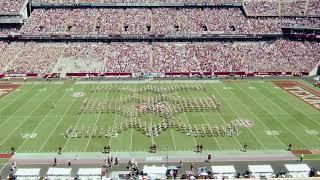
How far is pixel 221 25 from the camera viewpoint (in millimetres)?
84562

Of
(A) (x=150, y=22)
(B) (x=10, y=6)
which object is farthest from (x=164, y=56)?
(B) (x=10, y=6)

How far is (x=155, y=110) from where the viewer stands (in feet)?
157

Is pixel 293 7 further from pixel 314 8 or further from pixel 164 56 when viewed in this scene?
pixel 164 56

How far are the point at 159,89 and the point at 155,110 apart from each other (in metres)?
11.3

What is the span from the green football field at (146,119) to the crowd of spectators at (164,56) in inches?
435

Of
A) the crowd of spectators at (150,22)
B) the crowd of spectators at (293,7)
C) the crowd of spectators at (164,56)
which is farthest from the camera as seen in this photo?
the crowd of spectators at (293,7)

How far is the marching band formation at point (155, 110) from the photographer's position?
40.8 metres

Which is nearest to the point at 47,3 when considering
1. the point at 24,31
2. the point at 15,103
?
the point at 24,31

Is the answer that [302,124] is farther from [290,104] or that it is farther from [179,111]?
[179,111]

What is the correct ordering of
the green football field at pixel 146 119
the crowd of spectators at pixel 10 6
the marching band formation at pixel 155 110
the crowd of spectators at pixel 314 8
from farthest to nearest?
the crowd of spectators at pixel 314 8 → the crowd of spectators at pixel 10 6 → the marching band formation at pixel 155 110 → the green football field at pixel 146 119

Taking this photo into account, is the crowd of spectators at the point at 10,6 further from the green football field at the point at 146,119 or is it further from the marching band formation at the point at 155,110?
the marching band formation at the point at 155,110

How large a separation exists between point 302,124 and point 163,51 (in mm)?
39128

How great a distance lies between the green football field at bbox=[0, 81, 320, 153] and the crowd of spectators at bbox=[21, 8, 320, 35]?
2288 centimetres

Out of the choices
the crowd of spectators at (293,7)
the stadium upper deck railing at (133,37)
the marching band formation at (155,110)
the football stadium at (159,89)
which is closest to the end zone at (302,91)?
the football stadium at (159,89)
